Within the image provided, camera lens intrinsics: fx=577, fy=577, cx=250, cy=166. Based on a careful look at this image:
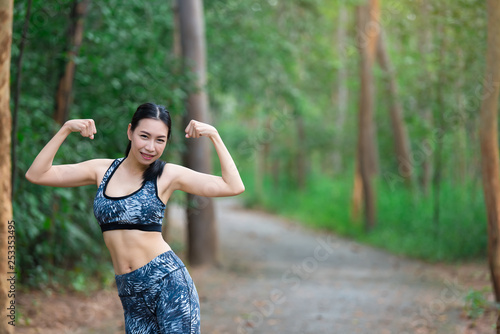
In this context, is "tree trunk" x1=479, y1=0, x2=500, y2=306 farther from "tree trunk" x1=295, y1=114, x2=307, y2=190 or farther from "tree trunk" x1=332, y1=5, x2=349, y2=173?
"tree trunk" x1=295, y1=114, x2=307, y2=190

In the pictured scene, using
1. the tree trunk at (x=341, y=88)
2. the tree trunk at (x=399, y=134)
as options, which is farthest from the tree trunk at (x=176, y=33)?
the tree trunk at (x=341, y=88)

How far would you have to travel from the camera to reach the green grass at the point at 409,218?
12.4m

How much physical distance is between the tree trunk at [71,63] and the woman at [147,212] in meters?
4.93

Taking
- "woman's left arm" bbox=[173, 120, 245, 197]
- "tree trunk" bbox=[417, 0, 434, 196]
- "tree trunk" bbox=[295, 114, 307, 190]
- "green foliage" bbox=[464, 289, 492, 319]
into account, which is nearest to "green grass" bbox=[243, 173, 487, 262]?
"tree trunk" bbox=[417, 0, 434, 196]

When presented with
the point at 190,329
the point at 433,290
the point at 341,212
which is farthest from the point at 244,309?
the point at 341,212

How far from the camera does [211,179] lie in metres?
3.03

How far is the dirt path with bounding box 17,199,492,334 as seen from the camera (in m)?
7.39

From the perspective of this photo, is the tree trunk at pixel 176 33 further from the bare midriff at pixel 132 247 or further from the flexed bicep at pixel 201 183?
the bare midriff at pixel 132 247

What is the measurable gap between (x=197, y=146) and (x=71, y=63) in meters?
4.15

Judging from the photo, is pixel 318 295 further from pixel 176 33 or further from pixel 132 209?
pixel 132 209

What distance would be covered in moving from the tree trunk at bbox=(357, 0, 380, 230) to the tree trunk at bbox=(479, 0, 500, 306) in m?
11.2

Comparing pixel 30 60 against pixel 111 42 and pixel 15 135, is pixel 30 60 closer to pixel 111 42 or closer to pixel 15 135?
pixel 111 42

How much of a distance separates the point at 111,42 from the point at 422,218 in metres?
9.82

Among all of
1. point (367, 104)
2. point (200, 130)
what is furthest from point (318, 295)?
point (367, 104)
